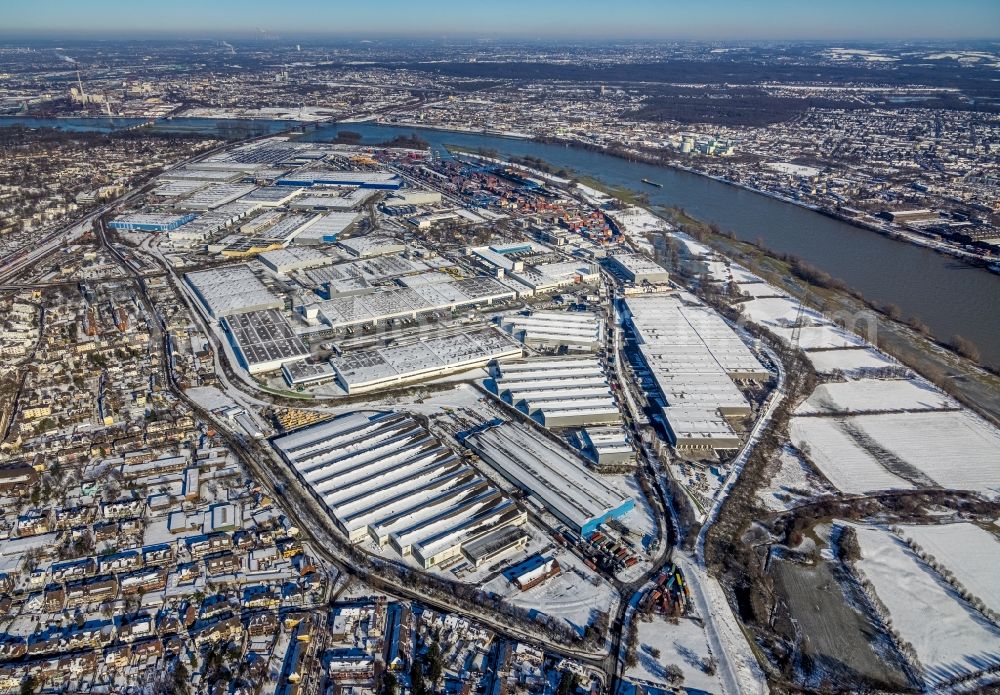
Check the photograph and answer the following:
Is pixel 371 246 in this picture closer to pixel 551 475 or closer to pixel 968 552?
pixel 551 475

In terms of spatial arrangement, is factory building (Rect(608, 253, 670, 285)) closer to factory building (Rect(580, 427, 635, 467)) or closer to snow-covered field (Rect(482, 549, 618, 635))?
factory building (Rect(580, 427, 635, 467))

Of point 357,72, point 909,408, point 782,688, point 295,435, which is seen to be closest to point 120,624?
point 295,435

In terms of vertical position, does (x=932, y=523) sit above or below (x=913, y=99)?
below

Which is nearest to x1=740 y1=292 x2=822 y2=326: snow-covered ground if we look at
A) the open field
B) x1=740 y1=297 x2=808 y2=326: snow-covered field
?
x1=740 y1=297 x2=808 y2=326: snow-covered field

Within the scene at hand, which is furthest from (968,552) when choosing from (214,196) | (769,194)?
(214,196)

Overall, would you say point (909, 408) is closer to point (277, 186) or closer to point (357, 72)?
point (277, 186)

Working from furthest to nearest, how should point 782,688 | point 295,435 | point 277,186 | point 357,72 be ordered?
point 357,72 → point 277,186 → point 295,435 → point 782,688

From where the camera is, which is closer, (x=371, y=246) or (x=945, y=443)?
(x=945, y=443)
